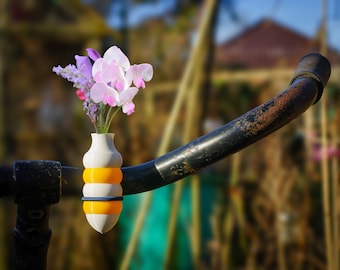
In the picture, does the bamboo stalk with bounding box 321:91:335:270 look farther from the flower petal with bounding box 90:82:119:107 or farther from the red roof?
the flower petal with bounding box 90:82:119:107

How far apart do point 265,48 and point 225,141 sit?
238 cm

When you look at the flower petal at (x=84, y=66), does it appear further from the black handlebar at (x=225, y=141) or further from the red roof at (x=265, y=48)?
the red roof at (x=265, y=48)

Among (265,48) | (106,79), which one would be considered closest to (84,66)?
(106,79)

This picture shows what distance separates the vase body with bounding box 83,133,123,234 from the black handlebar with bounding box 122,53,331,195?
1 centimetres

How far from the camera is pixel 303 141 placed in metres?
2.70

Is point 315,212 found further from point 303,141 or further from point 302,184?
point 303,141

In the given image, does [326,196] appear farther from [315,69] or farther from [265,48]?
[315,69]

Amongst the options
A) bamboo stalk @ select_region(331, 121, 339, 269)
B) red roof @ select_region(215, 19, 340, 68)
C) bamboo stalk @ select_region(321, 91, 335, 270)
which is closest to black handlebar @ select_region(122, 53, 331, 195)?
bamboo stalk @ select_region(321, 91, 335, 270)

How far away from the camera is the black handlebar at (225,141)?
605 mm

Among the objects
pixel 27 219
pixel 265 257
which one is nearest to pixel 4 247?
pixel 265 257

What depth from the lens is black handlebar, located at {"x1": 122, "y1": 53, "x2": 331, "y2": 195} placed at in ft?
1.98

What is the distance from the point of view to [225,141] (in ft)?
1.98

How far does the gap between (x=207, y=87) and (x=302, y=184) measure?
599mm

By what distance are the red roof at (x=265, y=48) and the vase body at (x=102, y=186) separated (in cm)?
219
